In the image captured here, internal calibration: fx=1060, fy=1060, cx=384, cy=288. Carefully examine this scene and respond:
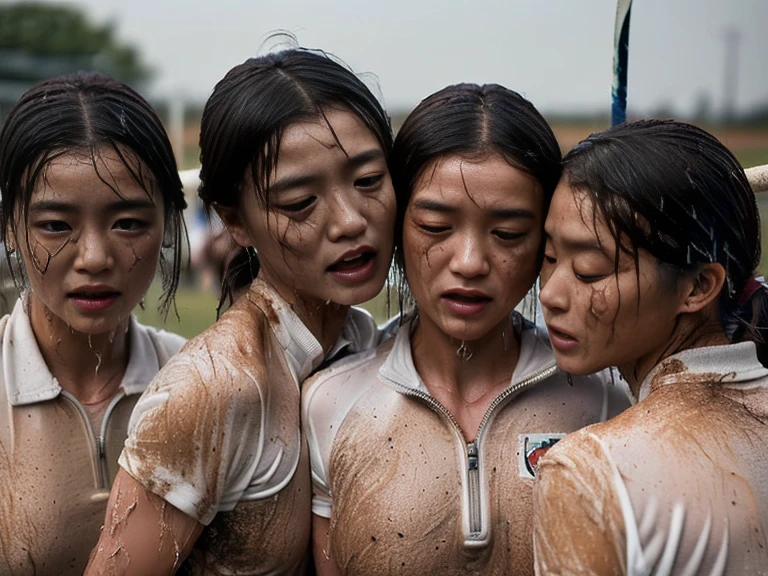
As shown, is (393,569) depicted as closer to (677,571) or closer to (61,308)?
(677,571)

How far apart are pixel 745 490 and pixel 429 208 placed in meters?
1.00

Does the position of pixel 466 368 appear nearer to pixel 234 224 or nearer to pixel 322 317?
pixel 322 317

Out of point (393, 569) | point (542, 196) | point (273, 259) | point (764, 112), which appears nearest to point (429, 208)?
point (542, 196)

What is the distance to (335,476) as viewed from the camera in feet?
8.89

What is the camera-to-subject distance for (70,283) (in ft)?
9.32

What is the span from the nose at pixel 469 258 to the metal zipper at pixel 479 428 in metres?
0.33

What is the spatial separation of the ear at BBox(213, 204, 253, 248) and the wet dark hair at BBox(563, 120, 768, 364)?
37.0 inches

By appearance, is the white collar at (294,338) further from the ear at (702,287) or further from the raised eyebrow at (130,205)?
the ear at (702,287)

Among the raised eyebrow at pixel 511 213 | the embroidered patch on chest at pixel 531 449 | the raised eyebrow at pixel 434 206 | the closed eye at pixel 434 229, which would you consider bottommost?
the embroidered patch on chest at pixel 531 449

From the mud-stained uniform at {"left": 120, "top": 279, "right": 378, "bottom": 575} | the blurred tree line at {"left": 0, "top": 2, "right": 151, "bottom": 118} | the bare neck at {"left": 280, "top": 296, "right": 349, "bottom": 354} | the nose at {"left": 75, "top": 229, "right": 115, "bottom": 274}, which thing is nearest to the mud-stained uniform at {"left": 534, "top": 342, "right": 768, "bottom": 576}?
the mud-stained uniform at {"left": 120, "top": 279, "right": 378, "bottom": 575}

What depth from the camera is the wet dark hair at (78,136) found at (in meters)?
2.85

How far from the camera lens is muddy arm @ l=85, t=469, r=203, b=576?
2527 mm

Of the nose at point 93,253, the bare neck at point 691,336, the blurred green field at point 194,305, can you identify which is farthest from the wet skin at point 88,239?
the blurred green field at point 194,305

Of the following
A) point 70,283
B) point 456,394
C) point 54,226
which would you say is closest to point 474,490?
point 456,394
